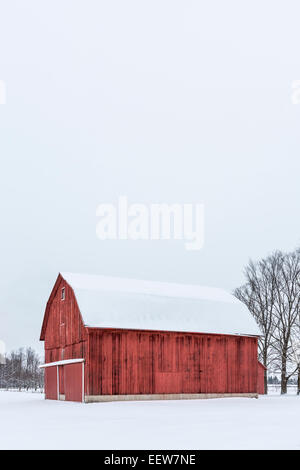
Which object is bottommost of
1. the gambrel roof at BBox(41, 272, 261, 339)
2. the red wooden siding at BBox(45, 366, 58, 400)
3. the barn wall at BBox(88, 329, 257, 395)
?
the red wooden siding at BBox(45, 366, 58, 400)

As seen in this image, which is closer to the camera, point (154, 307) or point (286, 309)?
point (154, 307)

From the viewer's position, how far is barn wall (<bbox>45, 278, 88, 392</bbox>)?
3192cm

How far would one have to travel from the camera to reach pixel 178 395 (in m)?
32.8

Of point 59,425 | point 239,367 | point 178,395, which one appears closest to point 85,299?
point 178,395

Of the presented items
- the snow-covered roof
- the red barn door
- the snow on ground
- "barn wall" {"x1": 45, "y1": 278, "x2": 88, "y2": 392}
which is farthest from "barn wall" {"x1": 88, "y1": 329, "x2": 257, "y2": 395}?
the snow on ground

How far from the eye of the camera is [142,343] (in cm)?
3219

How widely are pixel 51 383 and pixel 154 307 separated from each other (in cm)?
906

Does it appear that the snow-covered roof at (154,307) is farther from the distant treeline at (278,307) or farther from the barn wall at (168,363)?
the distant treeline at (278,307)

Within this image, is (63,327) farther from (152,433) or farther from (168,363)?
(152,433)

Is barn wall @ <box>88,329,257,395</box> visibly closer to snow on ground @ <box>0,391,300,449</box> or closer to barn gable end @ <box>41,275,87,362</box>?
barn gable end @ <box>41,275,87,362</box>

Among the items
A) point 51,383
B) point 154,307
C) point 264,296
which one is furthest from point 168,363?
point 264,296

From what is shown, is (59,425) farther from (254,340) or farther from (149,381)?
(254,340)

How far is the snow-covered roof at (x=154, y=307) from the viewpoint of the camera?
3209 centimetres

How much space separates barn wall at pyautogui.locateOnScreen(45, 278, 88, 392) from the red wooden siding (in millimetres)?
683
